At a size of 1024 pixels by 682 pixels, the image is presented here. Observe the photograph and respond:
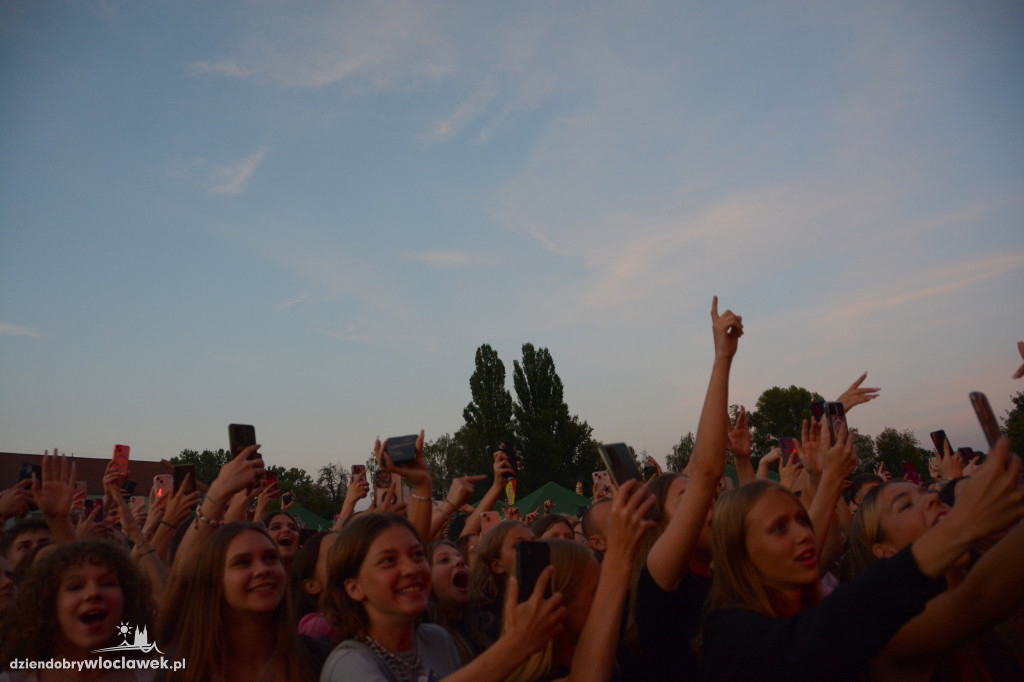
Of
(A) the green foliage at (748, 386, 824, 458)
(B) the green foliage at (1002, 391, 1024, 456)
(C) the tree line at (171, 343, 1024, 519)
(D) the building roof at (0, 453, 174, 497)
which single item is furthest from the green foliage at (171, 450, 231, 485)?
(B) the green foliage at (1002, 391, 1024, 456)

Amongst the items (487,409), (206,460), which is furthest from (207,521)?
(206,460)

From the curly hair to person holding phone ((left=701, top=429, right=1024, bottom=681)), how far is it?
287cm

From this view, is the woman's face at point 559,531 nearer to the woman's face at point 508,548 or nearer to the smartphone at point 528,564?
the woman's face at point 508,548

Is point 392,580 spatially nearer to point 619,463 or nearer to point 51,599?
A: point 619,463

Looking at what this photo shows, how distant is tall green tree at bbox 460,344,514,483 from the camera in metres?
49.2

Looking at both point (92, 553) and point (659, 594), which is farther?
point (92, 553)

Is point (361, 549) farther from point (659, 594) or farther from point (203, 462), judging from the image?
point (203, 462)

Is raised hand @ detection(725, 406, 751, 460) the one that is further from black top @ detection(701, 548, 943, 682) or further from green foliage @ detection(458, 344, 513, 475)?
green foliage @ detection(458, 344, 513, 475)

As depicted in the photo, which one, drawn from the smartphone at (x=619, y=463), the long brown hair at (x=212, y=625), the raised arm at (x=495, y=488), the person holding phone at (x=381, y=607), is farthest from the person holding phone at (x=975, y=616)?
the raised arm at (x=495, y=488)

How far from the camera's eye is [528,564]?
2357 mm

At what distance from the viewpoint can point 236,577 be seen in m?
3.42

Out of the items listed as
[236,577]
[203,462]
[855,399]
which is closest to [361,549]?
[236,577]

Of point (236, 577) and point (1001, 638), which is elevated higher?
point (236, 577)

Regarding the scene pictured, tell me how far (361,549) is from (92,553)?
1.46 m
